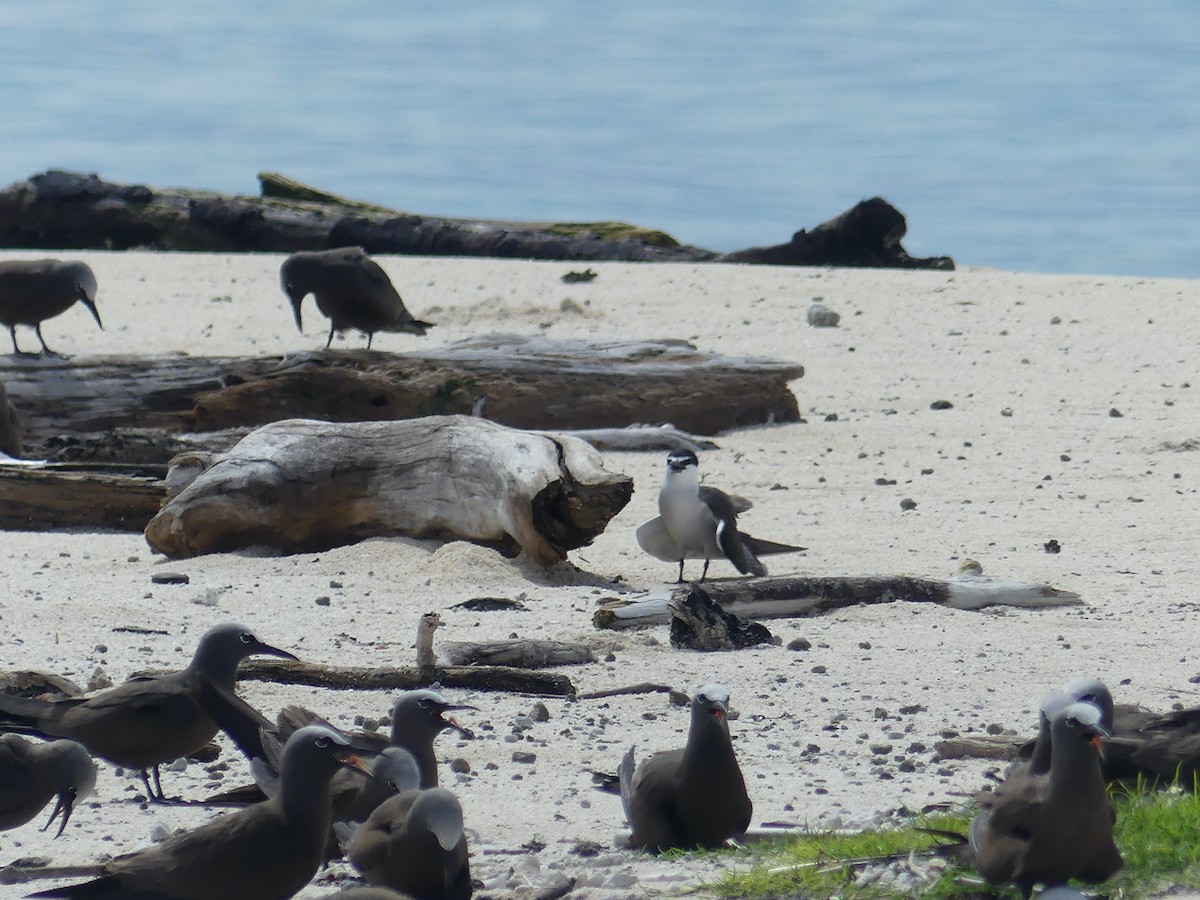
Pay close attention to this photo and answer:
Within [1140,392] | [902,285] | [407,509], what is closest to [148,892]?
[407,509]

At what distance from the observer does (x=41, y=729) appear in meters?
5.19

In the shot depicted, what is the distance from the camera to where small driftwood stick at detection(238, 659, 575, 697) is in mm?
6102

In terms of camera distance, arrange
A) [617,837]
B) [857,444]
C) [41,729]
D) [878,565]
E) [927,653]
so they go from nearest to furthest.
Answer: [617,837] → [41,729] → [927,653] → [878,565] → [857,444]

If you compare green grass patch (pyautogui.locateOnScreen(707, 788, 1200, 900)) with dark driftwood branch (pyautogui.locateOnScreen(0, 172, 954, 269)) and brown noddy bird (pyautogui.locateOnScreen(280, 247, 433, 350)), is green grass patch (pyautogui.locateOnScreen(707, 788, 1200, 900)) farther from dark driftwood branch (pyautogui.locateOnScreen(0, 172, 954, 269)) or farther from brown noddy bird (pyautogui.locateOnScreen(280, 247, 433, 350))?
dark driftwood branch (pyautogui.locateOnScreen(0, 172, 954, 269))

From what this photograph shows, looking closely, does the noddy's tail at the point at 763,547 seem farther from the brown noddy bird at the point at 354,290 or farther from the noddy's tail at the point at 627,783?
the brown noddy bird at the point at 354,290

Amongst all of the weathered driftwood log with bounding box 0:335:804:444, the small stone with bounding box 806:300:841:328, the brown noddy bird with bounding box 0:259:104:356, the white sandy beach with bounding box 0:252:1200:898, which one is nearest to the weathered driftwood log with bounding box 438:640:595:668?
the white sandy beach with bounding box 0:252:1200:898

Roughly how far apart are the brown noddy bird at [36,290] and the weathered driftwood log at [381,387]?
2.53 meters

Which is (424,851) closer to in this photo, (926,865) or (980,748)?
(926,865)

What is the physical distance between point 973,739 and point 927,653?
1.30 m

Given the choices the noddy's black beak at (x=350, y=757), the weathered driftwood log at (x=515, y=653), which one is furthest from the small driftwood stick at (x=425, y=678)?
the noddy's black beak at (x=350, y=757)

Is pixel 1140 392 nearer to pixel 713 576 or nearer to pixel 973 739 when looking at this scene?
pixel 713 576

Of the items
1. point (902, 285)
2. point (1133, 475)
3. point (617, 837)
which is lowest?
point (617, 837)

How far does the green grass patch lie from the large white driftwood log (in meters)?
4.25

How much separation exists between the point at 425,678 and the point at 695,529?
8.08 ft
